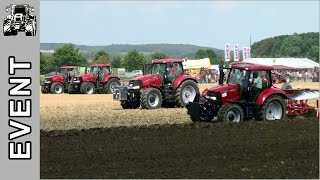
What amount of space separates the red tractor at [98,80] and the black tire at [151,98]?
12.2m

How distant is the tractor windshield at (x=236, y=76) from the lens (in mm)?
17391

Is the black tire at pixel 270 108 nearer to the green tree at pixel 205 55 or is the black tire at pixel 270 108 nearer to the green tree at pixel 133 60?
the green tree at pixel 133 60

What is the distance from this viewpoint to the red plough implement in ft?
60.7

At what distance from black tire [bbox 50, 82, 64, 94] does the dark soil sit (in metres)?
24.3

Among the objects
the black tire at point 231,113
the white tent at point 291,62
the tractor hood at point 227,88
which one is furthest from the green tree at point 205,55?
the black tire at point 231,113

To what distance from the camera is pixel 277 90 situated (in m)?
17.5

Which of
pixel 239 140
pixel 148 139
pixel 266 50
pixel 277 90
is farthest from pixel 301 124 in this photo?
pixel 266 50

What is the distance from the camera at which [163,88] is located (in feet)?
76.4

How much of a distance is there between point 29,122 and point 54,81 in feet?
97.4

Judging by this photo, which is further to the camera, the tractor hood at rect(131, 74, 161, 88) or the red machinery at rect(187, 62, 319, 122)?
the tractor hood at rect(131, 74, 161, 88)

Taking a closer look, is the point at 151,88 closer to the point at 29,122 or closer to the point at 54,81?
the point at 29,122

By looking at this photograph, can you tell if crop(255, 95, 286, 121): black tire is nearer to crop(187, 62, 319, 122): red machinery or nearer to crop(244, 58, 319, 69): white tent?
crop(187, 62, 319, 122): red machinery

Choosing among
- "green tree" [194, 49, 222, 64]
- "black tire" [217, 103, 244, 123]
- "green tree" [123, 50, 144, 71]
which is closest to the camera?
"black tire" [217, 103, 244, 123]

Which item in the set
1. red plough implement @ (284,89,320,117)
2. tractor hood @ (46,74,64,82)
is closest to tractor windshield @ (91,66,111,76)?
tractor hood @ (46,74,64,82)
